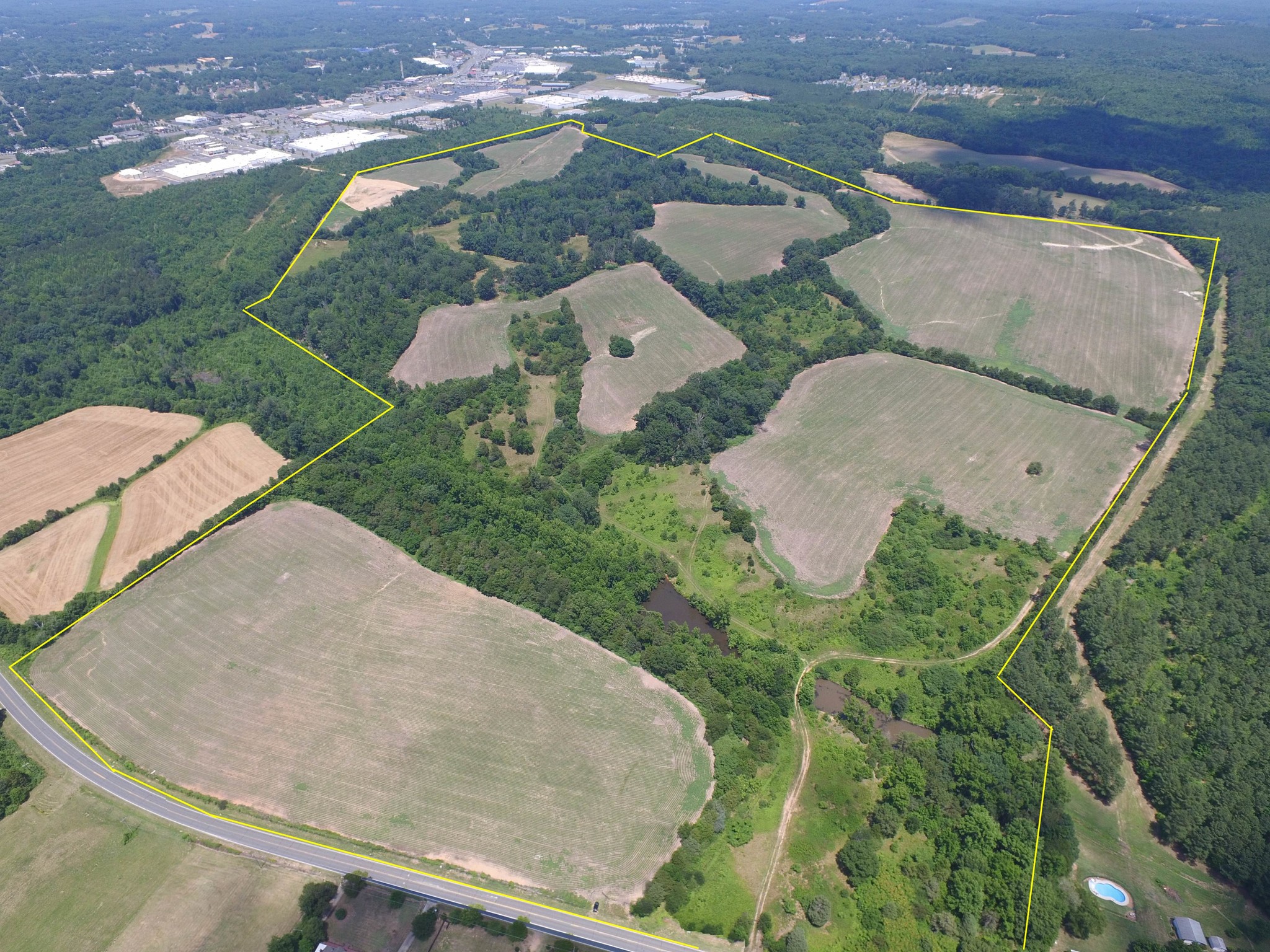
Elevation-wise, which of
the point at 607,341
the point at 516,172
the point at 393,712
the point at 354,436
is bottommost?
the point at 354,436

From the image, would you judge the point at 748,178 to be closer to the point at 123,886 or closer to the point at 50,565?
the point at 50,565

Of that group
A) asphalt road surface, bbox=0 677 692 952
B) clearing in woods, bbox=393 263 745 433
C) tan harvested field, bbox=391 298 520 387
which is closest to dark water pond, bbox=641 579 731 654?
asphalt road surface, bbox=0 677 692 952

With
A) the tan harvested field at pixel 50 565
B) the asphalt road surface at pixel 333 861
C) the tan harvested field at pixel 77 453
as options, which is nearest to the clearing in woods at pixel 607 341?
the tan harvested field at pixel 77 453

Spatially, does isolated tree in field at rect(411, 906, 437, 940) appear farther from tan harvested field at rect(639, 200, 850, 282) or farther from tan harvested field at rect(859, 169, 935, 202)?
tan harvested field at rect(859, 169, 935, 202)

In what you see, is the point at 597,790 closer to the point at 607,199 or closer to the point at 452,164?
the point at 607,199

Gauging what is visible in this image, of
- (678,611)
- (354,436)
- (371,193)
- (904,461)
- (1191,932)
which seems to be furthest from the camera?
(371,193)

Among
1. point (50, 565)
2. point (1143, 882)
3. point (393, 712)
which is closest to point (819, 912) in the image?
point (1143, 882)

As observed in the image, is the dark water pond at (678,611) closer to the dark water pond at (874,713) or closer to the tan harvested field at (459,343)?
the dark water pond at (874,713)
